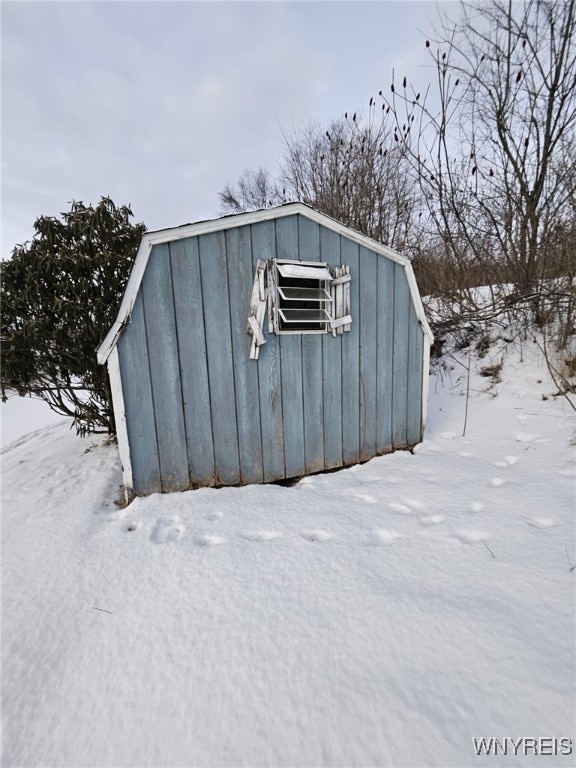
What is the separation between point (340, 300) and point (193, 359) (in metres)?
1.34

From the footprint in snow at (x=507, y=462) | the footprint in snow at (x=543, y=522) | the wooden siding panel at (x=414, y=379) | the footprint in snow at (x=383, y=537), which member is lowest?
the footprint in snow at (x=383, y=537)

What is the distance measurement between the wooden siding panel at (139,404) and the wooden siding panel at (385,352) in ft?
6.61

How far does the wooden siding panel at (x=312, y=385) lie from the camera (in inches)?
98.3

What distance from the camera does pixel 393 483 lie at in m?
2.46

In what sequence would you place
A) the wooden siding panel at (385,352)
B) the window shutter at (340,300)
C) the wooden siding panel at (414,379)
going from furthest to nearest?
the wooden siding panel at (414,379) → the wooden siding panel at (385,352) → the window shutter at (340,300)

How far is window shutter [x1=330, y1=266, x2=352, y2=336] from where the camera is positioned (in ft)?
8.63

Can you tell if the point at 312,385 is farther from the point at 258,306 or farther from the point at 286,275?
the point at 286,275

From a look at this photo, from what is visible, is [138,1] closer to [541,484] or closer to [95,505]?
[95,505]

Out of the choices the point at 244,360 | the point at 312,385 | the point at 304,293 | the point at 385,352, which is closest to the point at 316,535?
the point at 312,385

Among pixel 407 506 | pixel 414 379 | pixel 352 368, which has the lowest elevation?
pixel 407 506

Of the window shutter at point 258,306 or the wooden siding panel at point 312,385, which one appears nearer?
the window shutter at point 258,306

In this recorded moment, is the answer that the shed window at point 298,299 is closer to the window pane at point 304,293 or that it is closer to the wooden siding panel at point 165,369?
the window pane at point 304,293

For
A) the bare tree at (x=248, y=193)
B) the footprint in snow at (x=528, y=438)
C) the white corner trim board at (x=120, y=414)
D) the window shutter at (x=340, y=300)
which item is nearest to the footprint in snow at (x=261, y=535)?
the white corner trim board at (x=120, y=414)

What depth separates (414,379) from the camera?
3.17 meters
